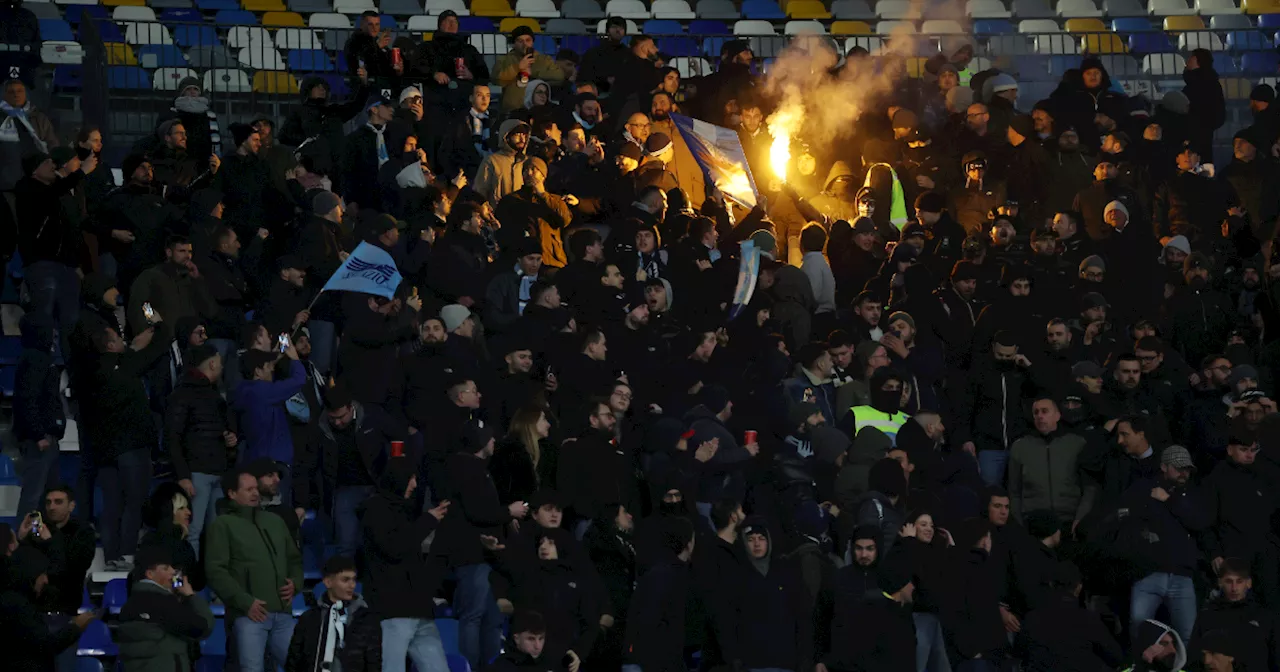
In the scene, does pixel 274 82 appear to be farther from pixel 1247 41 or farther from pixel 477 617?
pixel 1247 41

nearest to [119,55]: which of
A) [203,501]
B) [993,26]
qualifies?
[203,501]

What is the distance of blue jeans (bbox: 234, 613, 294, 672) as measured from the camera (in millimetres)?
13453

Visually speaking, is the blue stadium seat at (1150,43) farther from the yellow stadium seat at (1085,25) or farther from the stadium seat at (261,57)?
the stadium seat at (261,57)

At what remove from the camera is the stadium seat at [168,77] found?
21750mm

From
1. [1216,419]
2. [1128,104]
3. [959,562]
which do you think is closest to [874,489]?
[959,562]

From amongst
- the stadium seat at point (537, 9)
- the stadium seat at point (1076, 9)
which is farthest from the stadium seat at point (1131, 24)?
the stadium seat at point (537, 9)

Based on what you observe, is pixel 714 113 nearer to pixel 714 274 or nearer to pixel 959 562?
pixel 714 274

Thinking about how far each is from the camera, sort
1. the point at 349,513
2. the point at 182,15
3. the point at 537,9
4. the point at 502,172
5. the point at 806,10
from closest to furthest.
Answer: the point at 349,513 < the point at 502,172 < the point at 182,15 < the point at 537,9 < the point at 806,10

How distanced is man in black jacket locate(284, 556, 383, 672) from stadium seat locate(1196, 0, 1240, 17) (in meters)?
16.6

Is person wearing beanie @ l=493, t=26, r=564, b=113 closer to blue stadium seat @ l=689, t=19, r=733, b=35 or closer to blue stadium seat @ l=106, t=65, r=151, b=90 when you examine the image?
blue stadium seat @ l=106, t=65, r=151, b=90

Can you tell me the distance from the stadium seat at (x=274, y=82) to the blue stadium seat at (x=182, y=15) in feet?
7.38

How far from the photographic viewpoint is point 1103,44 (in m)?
25.4

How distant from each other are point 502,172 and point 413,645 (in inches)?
237

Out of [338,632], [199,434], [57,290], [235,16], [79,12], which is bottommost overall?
[338,632]
